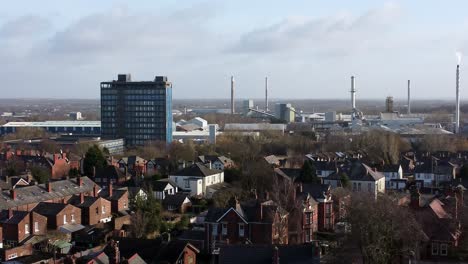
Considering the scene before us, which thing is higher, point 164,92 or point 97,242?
point 164,92

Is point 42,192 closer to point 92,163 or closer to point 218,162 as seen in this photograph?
point 92,163

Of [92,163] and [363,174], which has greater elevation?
[92,163]

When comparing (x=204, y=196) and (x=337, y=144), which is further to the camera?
(x=337, y=144)

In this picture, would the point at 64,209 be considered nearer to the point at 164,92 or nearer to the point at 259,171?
the point at 259,171

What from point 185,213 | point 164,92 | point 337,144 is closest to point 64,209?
point 185,213

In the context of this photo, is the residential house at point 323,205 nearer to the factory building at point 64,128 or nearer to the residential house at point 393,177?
the residential house at point 393,177

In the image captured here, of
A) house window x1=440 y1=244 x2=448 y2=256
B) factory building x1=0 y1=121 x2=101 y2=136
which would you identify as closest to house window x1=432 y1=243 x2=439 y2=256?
house window x1=440 y1=244 x2=448 y2=256

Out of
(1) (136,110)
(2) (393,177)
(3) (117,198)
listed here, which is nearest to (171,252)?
(3) (117,198)
